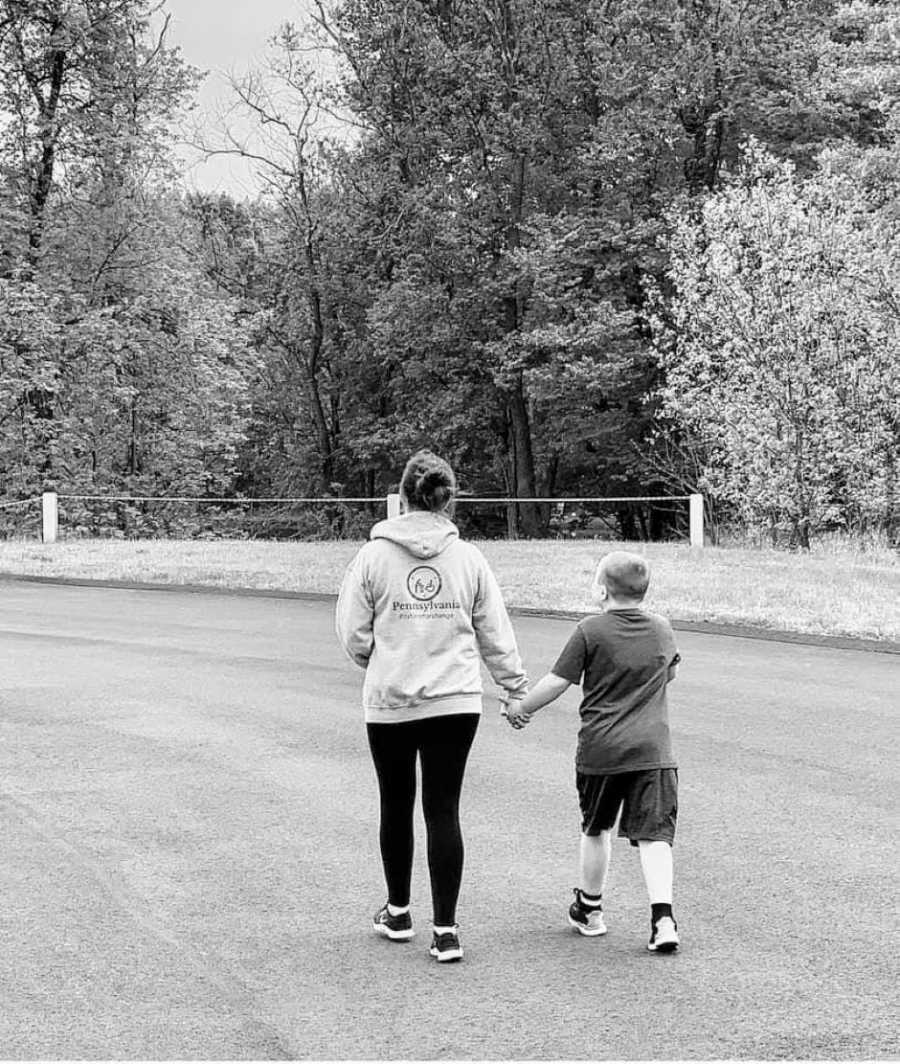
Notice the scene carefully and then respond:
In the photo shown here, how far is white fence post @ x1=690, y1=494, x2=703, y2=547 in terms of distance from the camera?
26297 mm

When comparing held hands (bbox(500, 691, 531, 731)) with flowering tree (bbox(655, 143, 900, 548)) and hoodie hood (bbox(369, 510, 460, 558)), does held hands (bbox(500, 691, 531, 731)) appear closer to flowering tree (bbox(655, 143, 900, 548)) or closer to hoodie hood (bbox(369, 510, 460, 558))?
hoodie hood (bbox(369, 510, 460, 558))

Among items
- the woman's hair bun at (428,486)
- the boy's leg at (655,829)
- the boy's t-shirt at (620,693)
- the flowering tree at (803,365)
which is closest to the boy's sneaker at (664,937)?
the boy's leg at (655,829)

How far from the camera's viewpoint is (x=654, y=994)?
4.29 meters

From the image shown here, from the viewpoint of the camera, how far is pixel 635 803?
15.7ft

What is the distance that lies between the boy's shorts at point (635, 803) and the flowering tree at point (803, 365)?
69.2ft

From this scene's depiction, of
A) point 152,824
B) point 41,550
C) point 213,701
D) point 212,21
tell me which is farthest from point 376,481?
point 152,824

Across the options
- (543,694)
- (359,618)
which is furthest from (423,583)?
(543,694)

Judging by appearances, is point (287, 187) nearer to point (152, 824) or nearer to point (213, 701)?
point (213, 701)

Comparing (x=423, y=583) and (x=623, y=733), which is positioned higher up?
(x=423, y=583)

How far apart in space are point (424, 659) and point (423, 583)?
0.26 m

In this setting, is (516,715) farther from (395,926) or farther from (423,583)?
(395,926)

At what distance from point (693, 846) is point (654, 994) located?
6.03 feet

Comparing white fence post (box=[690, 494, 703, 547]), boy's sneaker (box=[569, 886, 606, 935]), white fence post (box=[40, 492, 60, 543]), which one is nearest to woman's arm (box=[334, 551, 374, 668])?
boy's sneaker (box=[569, 886, 606, 935])

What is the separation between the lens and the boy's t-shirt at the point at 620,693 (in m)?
4.76
